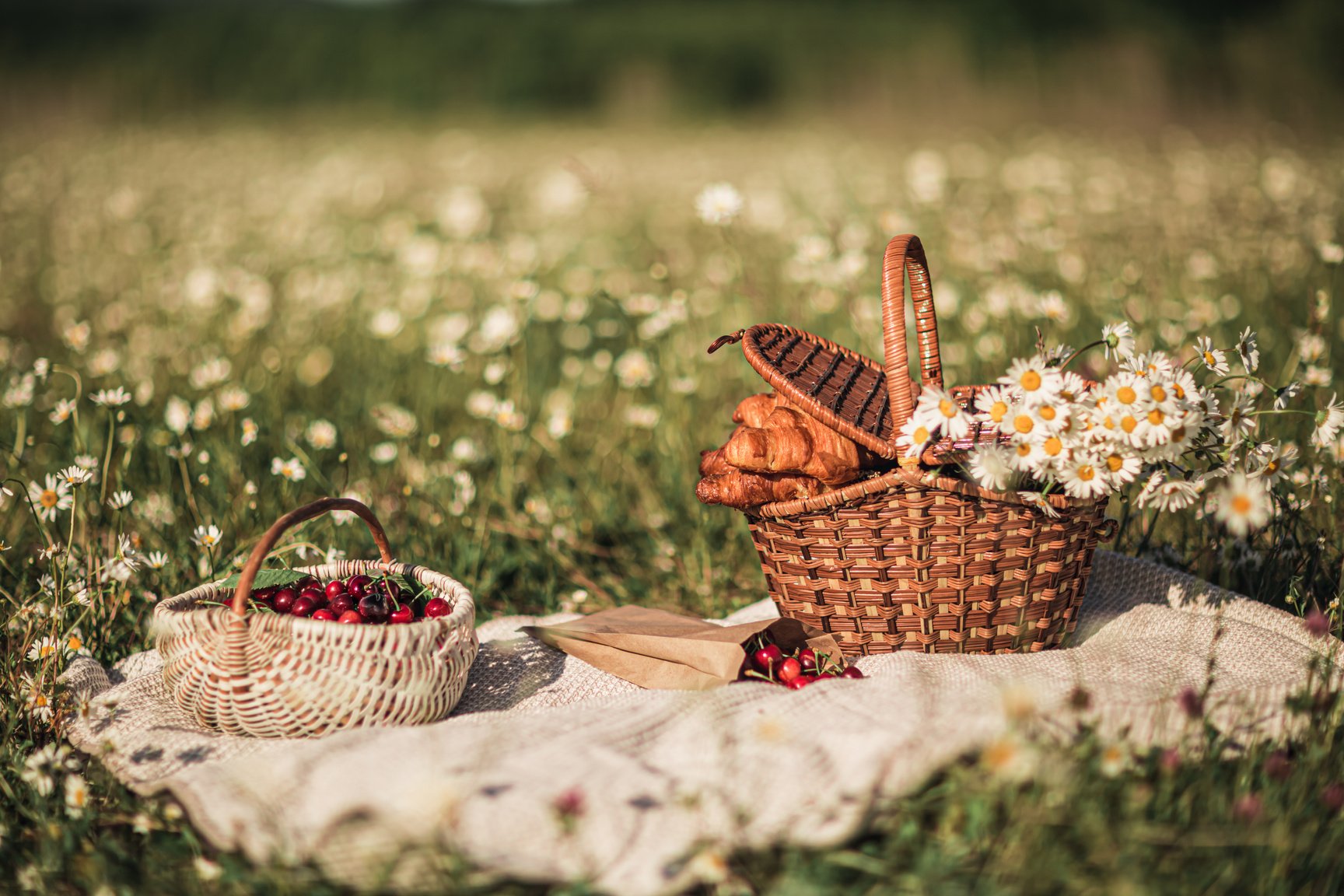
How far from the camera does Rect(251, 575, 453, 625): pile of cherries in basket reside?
2.03 meters

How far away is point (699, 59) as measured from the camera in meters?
30.5

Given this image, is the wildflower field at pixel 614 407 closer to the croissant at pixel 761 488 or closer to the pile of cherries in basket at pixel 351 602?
the pile of cherries in basket at pixel 351 602

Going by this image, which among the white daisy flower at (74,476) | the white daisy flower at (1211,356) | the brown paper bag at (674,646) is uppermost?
the white daisy flower at (1211,356)

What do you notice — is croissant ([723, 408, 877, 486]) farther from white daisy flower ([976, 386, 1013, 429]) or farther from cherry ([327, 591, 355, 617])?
cherry ([327, 591, 355, 617])

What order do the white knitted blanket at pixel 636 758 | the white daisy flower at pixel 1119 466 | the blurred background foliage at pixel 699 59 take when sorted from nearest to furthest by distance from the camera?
the white knitted blanket at pixel 636 758
the white daisy flower at pixel 1119 466
the blurred background foliage at pixel 699 59

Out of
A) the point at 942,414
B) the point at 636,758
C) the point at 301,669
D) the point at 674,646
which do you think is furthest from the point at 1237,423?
the point at 301,669

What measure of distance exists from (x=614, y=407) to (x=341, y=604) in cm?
232

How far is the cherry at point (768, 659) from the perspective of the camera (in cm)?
220

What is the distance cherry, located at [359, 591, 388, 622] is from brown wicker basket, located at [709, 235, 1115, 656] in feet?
2.63

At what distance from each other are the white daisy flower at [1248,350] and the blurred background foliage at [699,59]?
751 centimetres

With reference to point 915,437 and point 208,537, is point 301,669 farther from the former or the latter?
point 915,437

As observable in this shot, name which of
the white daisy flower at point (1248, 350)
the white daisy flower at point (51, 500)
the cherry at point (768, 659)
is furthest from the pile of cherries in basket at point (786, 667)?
the white daisy flower at point (51, 500)

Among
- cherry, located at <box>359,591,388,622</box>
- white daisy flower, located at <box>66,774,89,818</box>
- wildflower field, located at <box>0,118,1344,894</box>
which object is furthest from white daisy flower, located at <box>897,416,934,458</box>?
white daisy flower, located at <box>66,774,89,818</box>

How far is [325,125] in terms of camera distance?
16.3 metres
